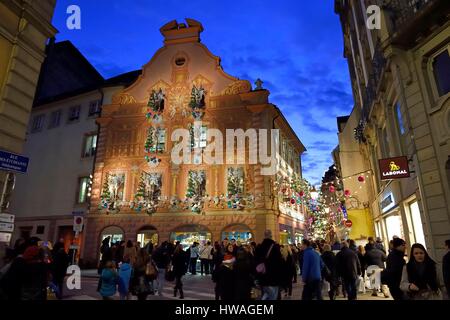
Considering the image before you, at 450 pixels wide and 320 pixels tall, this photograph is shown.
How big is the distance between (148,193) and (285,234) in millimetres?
11977

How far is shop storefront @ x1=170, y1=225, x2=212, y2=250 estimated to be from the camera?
22.5 meters

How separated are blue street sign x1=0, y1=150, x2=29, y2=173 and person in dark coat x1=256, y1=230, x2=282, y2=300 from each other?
623 cm

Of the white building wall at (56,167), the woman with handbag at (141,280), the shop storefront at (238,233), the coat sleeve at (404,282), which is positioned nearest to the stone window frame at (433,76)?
the coat sleeve at (404,282)

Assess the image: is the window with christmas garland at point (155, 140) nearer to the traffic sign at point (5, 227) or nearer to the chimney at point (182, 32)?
the chimney at point (182, 32)

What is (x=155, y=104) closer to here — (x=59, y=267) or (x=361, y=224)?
(x=59, y=267)

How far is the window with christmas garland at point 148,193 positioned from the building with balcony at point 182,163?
0.26 feet

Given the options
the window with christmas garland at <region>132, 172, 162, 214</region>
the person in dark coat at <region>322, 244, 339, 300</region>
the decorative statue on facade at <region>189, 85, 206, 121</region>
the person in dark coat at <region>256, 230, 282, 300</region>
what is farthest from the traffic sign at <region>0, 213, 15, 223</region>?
the decorative statue on facade at <region>189, 85, 206, 121</region>

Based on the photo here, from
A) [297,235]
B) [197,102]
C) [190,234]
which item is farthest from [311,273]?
[297,235]

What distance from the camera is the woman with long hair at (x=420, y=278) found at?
186 inches
